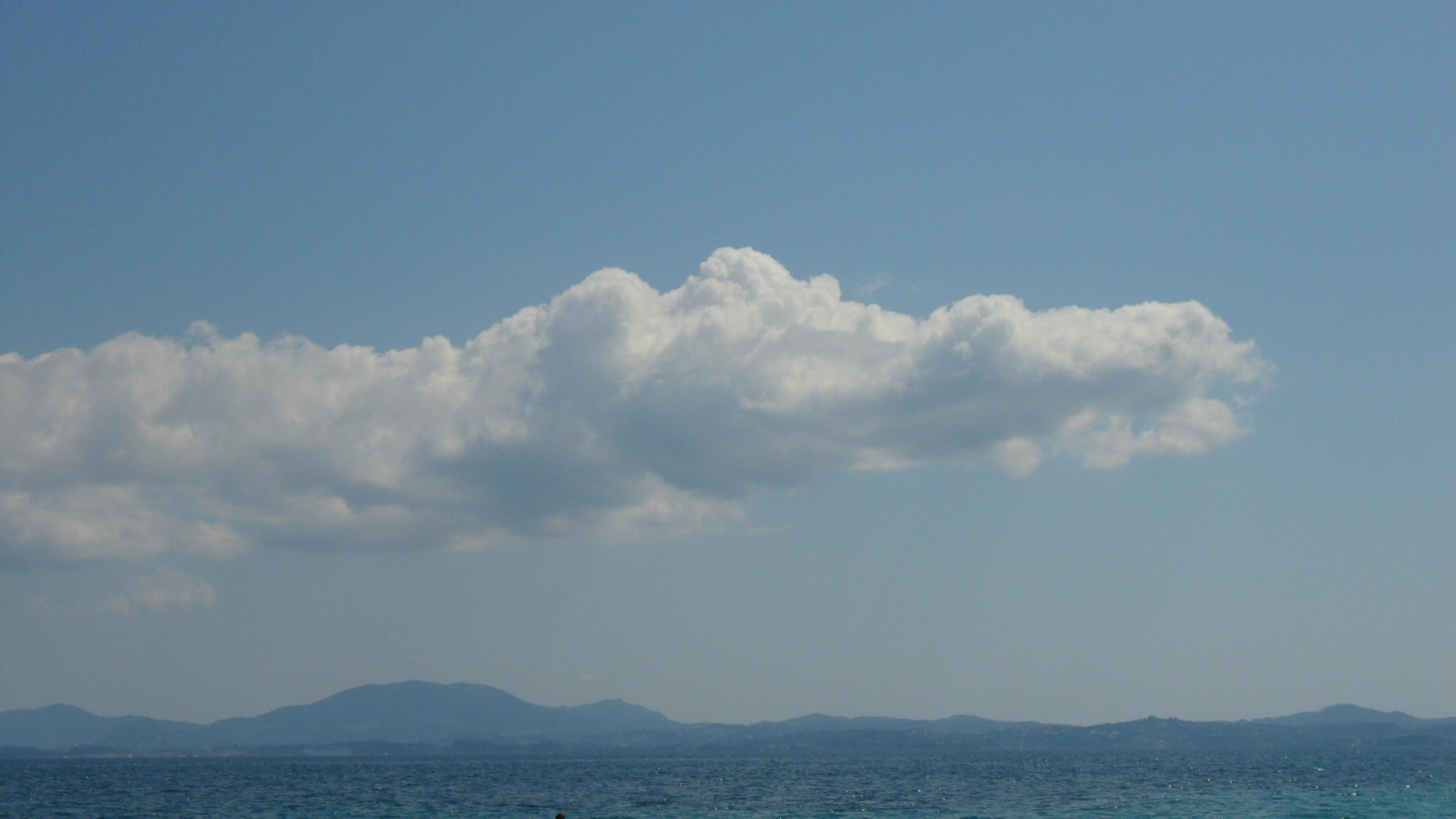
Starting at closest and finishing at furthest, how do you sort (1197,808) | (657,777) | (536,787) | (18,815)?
(1197,808), (18,815), (536,787), (657,777)

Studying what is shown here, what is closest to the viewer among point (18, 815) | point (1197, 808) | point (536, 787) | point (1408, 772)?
point (1197, 808)

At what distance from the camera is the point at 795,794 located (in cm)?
11500

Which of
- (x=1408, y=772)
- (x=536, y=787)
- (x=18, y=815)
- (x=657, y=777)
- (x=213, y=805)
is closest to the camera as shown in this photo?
(x=18, y=815)

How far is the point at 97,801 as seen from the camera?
117 m

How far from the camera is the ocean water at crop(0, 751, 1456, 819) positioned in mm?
91938

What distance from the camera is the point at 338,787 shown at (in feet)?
482

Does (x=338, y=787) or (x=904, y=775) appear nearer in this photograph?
(x=338, y=787)

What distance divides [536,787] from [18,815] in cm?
6001

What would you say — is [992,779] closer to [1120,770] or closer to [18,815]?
A: [1120,770]

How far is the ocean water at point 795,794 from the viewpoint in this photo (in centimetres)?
9194

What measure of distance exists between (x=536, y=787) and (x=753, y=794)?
126 ft

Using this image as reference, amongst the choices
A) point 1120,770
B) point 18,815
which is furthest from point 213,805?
point 1120,770

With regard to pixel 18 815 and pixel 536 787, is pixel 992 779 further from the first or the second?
pixel 18 815

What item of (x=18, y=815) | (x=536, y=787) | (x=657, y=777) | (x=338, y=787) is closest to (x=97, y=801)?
(x=18, y=815)
